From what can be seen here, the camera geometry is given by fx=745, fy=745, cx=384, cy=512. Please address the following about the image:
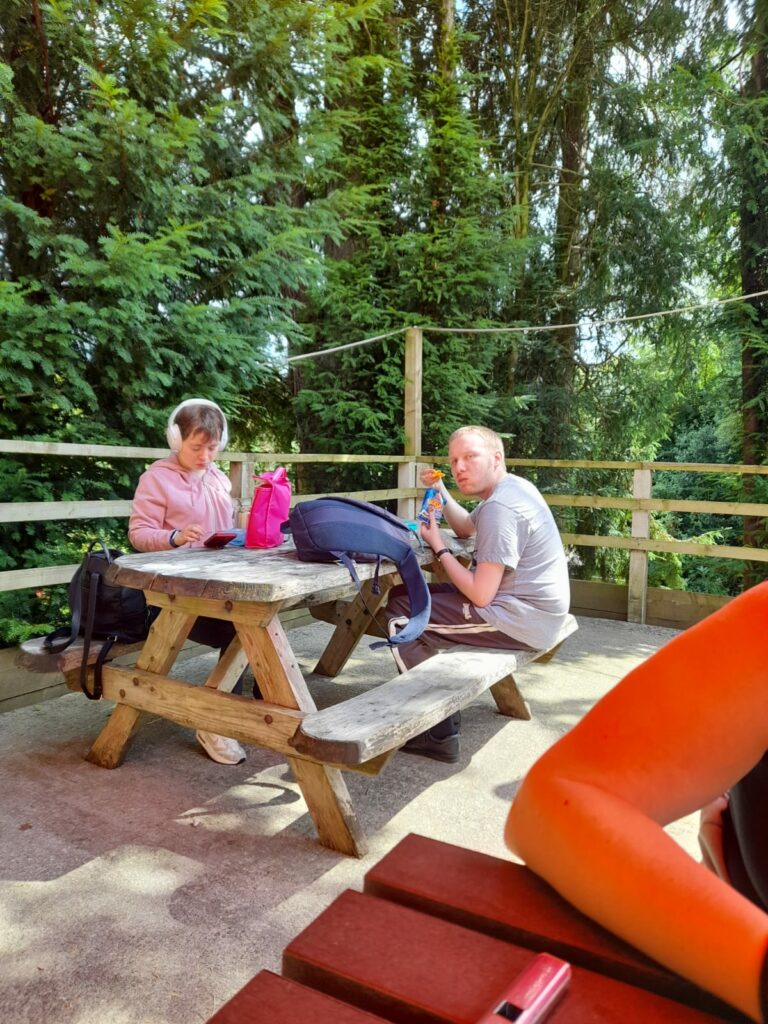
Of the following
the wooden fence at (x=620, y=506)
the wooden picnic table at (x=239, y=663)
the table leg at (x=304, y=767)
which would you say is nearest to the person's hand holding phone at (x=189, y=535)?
the wooden picnic table at (x=239, y=663)

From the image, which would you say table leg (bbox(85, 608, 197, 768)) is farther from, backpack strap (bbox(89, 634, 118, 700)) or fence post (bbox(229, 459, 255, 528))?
fence post (bbox(229, 459, 255, 528))

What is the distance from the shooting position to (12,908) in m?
1.88

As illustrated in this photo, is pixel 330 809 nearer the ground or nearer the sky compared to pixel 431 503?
nearer the ground

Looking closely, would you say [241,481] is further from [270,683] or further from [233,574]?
[270,683]

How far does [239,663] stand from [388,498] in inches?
119

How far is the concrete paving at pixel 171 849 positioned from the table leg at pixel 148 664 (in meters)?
0.07

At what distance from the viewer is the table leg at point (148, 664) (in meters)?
2.59

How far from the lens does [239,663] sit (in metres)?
2.72

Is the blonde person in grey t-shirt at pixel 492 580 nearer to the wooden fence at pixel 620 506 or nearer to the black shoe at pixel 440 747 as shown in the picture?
the black shoe at pixel 440 747

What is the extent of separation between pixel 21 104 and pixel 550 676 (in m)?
3.94

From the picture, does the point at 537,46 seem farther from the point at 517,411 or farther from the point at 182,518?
the point at 182,518

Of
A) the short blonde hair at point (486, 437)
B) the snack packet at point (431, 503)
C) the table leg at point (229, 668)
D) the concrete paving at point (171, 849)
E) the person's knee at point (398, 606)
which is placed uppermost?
the short blonde hair at point (486, 437)

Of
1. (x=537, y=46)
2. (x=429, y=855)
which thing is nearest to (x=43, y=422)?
A: (x=429, y=855)

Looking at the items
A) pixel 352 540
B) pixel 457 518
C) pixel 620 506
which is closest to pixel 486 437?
pixel 457 518
